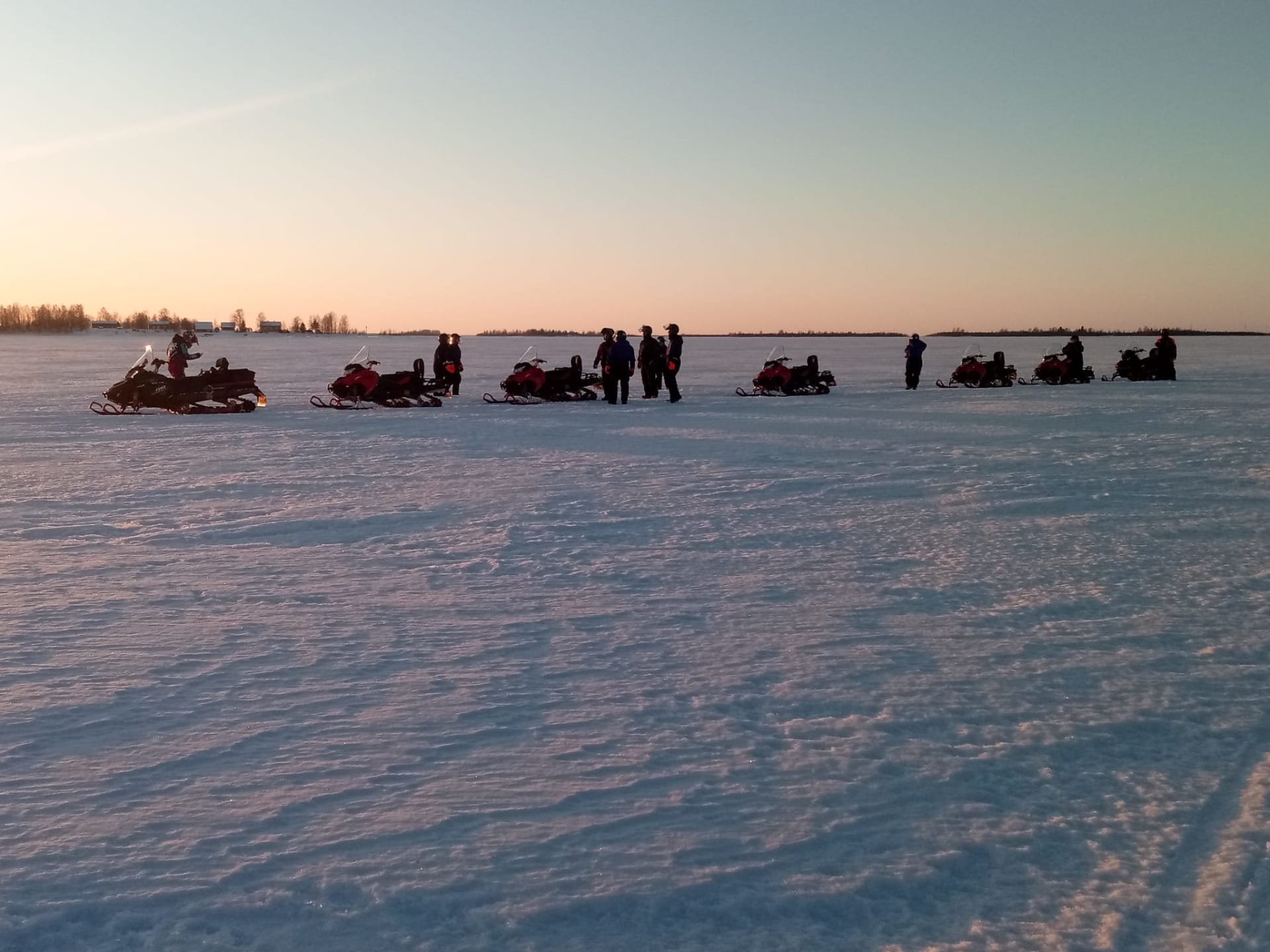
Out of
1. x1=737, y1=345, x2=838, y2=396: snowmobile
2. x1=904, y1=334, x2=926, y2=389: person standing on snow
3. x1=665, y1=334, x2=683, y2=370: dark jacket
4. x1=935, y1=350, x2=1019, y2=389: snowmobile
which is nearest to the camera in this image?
x1=665, y1=334, x2=683, y2=370: dark jacket

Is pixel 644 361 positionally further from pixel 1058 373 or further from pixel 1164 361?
pixel 1164 361

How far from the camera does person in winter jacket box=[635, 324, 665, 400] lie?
62.4 feet

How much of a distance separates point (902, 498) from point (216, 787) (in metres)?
6.03

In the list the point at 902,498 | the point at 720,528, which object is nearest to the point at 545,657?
the point at 720,528

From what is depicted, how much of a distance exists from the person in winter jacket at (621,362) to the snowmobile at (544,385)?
0.76 metres

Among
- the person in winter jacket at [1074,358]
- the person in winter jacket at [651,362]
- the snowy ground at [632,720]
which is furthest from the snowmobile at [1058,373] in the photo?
the snowy ground at [632,720]

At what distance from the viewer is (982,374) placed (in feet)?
79.5

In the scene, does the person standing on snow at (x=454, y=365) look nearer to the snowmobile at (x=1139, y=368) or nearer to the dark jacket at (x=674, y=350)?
the dark jacket at (x=674, y=350)

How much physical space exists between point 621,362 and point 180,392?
22.6 feet

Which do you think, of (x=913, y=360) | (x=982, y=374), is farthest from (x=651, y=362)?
(x=982, y=374)

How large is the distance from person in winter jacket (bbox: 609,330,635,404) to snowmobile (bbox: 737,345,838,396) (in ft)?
9.74

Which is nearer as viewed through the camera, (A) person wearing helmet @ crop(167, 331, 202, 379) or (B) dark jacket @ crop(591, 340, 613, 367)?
(A) person wearing helmet @ crop(167, 331, 202, 379)

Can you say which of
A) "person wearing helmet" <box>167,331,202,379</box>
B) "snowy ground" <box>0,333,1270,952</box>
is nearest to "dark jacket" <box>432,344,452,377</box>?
"person wearing helmet" <box>167,331,202,379</box>

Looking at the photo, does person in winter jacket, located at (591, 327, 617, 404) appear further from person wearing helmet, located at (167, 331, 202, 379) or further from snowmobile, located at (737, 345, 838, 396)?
person wearing helmet, located at (167, 331, 202, 379)
